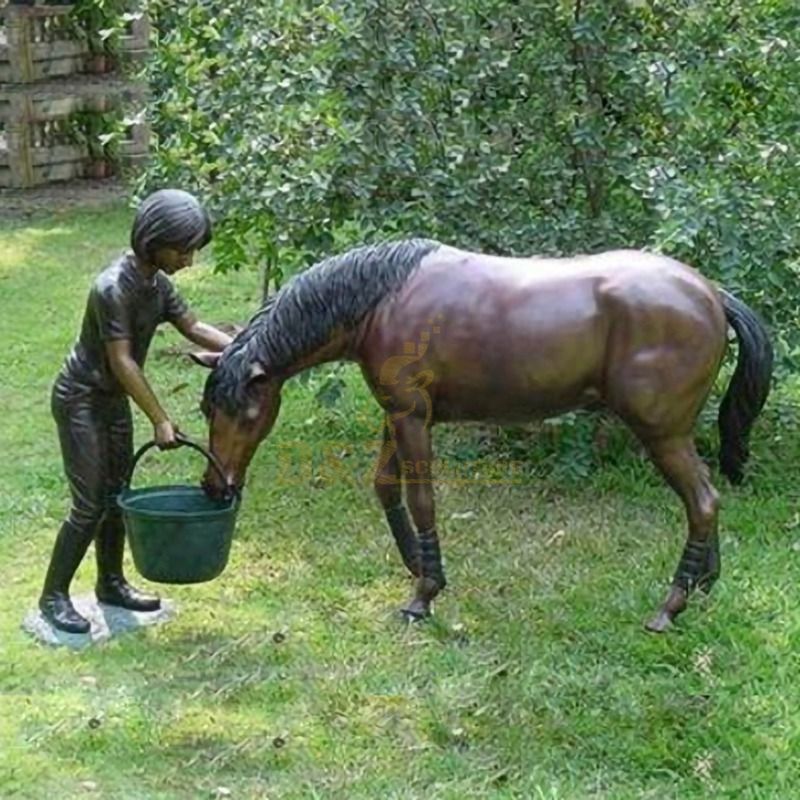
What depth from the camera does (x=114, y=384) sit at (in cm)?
494

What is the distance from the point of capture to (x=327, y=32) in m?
6.37

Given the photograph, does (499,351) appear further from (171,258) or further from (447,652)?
(171,258)

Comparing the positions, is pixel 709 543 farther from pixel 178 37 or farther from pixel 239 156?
pixel 178 37

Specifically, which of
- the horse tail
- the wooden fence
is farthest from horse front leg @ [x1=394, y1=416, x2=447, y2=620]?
the wooden fence

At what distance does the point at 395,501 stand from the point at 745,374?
1.33 metres

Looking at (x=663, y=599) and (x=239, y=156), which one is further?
(x=239, y=156)

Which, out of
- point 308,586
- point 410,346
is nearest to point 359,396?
point 308,586

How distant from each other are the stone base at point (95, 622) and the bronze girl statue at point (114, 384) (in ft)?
0.09

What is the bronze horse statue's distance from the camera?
→ 4891mm

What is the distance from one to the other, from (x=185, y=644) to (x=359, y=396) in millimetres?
2992

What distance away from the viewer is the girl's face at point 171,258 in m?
4.77

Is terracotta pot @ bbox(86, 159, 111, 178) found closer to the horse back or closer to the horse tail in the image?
the horse back

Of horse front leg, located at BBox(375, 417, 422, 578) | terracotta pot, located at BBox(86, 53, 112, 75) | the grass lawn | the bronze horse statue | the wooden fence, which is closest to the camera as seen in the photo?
the grass lawn

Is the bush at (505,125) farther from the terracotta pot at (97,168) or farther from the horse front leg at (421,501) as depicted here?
the terracotta pot at (97,168)
